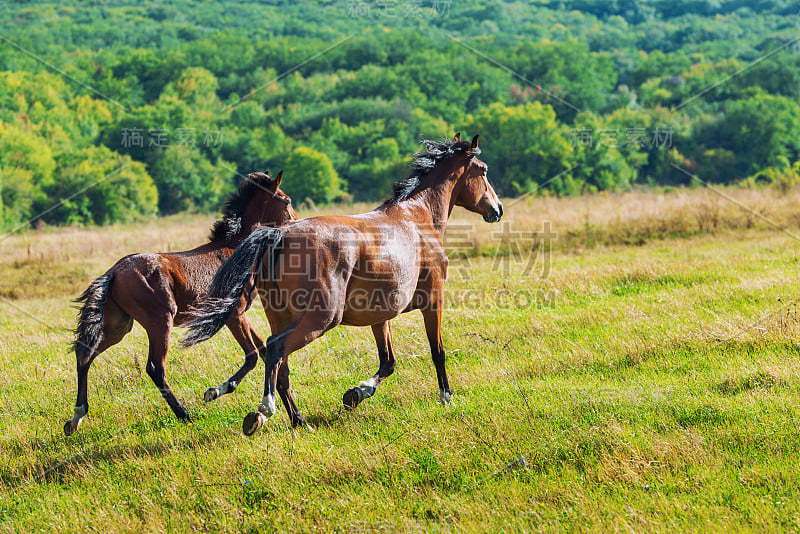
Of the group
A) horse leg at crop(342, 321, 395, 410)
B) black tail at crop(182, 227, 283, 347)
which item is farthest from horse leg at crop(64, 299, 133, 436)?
horse leg at crop(342, 321, 395, 410)

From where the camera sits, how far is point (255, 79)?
2835 inches

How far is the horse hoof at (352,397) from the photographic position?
609 centimetres

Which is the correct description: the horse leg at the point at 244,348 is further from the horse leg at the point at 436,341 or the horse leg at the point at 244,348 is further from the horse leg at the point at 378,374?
the horse leg at the point at 436,341

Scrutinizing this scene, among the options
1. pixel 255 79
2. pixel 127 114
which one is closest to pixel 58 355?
pixel 127 114

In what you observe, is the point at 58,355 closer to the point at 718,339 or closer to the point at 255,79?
the point at 718,339

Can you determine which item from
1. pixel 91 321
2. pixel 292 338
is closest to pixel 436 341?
pixel 292 338

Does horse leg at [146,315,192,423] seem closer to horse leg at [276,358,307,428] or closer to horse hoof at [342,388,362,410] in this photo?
horse leg at [276,358,307,428]

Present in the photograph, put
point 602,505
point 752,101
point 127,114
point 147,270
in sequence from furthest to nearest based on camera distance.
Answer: point 127,114 → point 752,101 → point 147,270 → point 602,505

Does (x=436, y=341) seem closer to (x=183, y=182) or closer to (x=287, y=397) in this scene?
(x=287, y=397)

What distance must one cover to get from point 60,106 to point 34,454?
208ft

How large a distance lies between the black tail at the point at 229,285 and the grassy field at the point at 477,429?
3.42ft

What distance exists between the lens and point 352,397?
609cm

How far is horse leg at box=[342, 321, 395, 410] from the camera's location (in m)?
6.10

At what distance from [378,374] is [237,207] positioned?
8.98 ft
